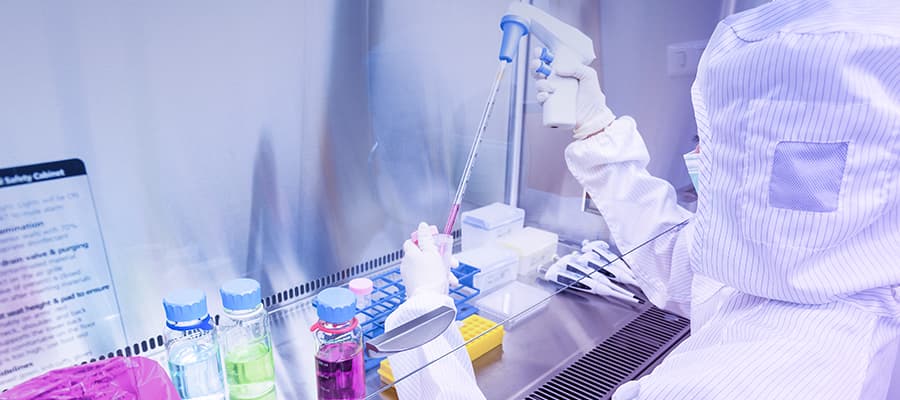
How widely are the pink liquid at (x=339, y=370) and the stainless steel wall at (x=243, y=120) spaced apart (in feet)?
1.10

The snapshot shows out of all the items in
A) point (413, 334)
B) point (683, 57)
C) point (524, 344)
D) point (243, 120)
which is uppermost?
point (683, 57)

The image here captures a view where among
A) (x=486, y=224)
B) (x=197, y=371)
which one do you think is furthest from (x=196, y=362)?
(x=486, y=224)

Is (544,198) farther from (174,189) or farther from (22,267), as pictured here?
(22,267)

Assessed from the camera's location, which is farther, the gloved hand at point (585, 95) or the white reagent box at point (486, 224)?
the white reagent box at point (486, 224)

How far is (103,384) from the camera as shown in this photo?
23.3 inches

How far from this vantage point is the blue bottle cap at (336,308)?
0.68 metres

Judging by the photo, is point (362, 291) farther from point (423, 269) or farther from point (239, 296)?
point (239, 296)

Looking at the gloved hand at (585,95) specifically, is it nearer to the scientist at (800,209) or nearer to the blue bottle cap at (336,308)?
the scientist at (800,209)

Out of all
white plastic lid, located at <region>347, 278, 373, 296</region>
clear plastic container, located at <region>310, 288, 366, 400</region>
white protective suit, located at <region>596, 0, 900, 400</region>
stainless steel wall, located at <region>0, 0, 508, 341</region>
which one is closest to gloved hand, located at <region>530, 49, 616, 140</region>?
stainless steel wall, located at <region>0, 0, 508, 341</region>

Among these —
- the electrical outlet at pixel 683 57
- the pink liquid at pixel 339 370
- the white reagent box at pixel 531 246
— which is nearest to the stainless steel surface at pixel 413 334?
the pink liquid at pixel 339 370

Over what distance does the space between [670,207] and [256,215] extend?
0.83 meters

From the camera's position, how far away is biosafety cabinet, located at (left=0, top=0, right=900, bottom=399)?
74 cm

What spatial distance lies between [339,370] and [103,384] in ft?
0.91

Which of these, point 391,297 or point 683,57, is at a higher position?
point 683,57
